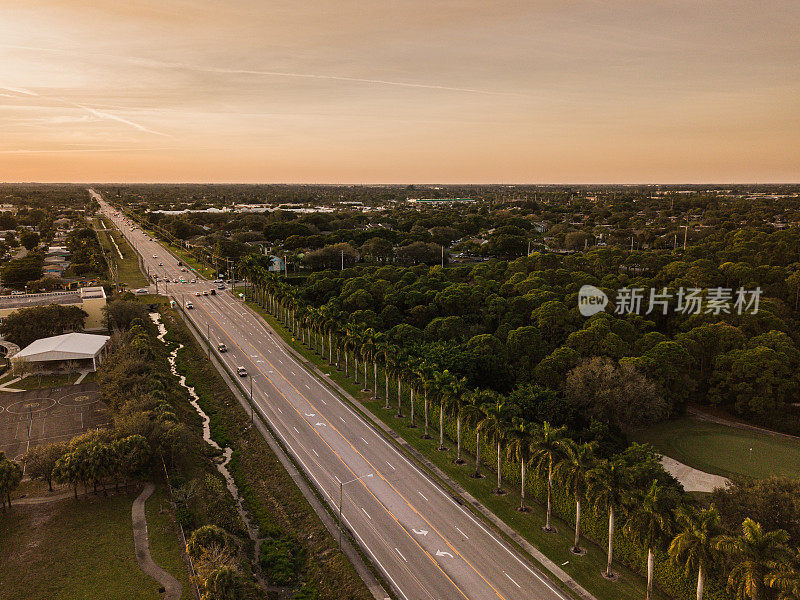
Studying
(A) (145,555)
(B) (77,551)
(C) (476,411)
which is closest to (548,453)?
(C) (476,411)

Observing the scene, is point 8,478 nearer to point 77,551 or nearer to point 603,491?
point 77,551

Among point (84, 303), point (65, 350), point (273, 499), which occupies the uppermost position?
point (84, 303)

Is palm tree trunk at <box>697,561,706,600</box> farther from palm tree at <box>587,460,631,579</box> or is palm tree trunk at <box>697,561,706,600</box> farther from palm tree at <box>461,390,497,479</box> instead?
palm tree at <box>461,390,497,479</box>

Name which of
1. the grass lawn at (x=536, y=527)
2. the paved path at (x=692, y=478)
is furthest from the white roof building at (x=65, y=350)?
the paved path at (x=692, y=478)

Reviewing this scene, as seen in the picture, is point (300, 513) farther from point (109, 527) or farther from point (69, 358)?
point (69, 358)

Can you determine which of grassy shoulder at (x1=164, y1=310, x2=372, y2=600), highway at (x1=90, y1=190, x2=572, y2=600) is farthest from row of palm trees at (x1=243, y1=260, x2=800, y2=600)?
grassy shoulder at (x1=164, y1=310, x2=372, y2=600)

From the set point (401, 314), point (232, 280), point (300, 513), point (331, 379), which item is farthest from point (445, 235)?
point (300, 513)
